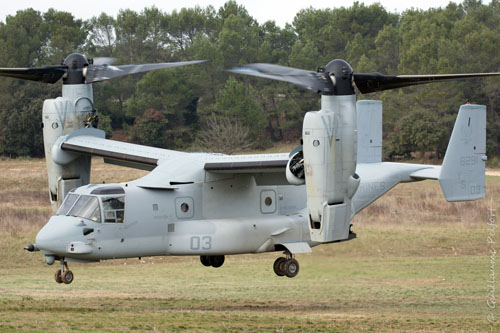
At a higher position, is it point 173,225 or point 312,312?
point 173,225

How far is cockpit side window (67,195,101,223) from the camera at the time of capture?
25156 mm

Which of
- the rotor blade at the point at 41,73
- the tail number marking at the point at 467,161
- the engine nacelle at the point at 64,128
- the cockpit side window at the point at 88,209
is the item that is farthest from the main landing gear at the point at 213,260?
the tail number marking at the point at 467,161

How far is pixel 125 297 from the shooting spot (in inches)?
1222

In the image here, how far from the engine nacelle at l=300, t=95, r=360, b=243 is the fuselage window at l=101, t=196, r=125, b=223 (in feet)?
18.5

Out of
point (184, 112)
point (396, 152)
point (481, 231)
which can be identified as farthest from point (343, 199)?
point (184, 112)

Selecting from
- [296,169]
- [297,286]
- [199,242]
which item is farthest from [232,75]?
[296,169]

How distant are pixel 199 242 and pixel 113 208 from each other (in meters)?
2.88

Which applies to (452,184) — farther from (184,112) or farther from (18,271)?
(184,112)

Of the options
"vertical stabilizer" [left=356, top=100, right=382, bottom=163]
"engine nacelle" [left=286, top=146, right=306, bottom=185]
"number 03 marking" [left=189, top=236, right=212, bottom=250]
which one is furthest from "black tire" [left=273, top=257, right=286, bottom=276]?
"vertical stabilizer" [left=356, top=100, right=382, bottom=163]

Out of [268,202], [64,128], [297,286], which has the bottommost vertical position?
[297,286]

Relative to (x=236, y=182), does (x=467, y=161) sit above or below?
above

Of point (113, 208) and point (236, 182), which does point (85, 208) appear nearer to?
point (113, 208)

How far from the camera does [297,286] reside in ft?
116

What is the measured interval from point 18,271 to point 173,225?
15.5 metres
